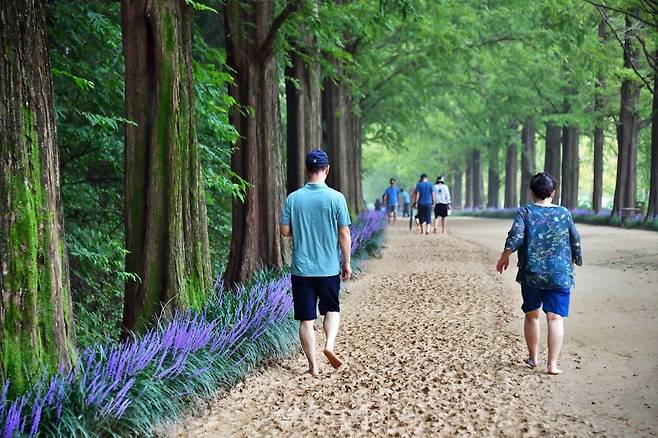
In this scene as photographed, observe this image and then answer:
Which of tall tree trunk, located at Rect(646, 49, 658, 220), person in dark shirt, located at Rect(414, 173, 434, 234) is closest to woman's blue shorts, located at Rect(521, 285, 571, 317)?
person in dark shirt, located at Rect(414, 173, 434, 234)

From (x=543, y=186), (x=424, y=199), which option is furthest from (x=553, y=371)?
(x=424, y=199)

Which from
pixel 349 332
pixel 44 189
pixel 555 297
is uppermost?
pixel 44 189

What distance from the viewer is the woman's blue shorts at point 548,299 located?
5391 mm

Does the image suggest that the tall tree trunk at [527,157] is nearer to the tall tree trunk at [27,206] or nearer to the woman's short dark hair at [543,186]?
the woman's short dark hair at [543,186]

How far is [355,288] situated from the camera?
424 inches

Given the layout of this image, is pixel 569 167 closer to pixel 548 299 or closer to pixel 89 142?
pixel 89 142

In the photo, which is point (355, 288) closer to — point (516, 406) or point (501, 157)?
point (516, 406)

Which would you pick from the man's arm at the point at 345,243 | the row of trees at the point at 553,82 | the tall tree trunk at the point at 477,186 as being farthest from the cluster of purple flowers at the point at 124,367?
the tall tree trunk at the point at 477,186

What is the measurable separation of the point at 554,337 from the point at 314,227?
224cm

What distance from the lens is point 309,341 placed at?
5.55 metres

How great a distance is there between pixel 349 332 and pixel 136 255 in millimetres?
2788

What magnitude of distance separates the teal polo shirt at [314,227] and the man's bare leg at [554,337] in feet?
6.25

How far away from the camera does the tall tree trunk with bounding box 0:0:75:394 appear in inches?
147

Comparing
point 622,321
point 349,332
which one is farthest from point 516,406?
point 622,321
